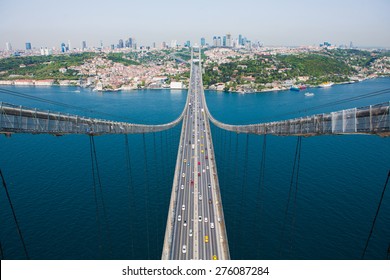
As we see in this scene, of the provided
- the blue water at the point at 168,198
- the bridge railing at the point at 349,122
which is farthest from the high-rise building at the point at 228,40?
the bridge railing at the point at 349,122

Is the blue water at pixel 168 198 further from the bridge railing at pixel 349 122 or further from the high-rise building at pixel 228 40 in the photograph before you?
the high-rise building at pixel 228 40

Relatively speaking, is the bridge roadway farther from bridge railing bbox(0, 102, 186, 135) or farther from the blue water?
bridge railing bbox(0, 102, 186, 135)

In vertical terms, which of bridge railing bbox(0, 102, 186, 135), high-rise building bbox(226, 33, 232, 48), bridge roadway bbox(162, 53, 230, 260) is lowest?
bridge roadway bbox(162, 53, 230, 260)

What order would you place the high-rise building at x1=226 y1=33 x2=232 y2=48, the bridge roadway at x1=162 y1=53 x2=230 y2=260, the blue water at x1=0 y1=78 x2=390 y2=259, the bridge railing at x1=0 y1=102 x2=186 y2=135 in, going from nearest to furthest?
1. the bridge railing at x1=0 y1=102 x2=186 y2=135
2. the bridge roadway at x1=162 y1=53 x2=230 y2=260
3. the blue water at x1=0 y1=78 x2=390 y2=259
4. the high-rise building at x1=226 y1=33 x2=232 y2=48

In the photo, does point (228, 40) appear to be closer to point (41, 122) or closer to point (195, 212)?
point (195, 212)

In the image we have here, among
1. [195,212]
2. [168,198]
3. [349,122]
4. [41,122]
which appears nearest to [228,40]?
[168,198]

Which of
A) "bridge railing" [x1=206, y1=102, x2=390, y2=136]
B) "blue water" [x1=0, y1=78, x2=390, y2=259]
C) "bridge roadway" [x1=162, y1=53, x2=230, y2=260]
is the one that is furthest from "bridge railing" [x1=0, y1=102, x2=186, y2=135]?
"blue water" [x1=0, y1=78, x2=390, y2=259]
